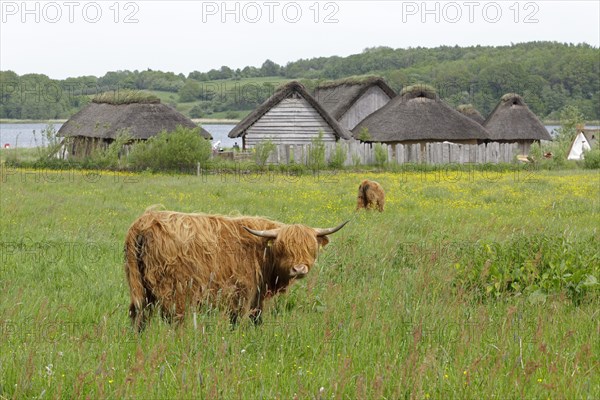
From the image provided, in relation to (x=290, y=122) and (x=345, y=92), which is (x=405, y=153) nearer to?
(x=290, y=122)

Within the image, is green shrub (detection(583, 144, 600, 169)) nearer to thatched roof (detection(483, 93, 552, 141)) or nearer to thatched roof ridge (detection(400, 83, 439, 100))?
thatched roof ridge (detection(400, 83, 439, 100))

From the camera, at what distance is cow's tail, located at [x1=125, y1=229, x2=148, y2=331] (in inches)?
221

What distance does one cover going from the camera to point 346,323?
567 centimetres

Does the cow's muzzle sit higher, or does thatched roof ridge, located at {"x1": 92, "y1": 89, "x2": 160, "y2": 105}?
thatched roof ridge, located at {"x1": 92, "y1": 89, "x2": 160, "y2": 105}

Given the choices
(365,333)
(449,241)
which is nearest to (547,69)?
(449,241)

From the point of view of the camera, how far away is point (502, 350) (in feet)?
15.6

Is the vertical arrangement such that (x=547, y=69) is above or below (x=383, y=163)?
above

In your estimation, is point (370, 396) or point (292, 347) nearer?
point (370, 396)

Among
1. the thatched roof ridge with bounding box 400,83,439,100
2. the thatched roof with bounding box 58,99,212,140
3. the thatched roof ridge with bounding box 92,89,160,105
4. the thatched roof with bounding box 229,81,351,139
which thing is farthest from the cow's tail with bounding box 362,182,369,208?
the thatched roof ridge with bounding box 400,83,439,100

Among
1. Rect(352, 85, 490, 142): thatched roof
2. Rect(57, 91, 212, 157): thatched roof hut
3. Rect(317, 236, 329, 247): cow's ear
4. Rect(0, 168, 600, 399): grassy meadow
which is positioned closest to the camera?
Rect(0, 168, 600, 399): grassy meadow

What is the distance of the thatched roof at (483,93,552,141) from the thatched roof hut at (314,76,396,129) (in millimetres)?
9214

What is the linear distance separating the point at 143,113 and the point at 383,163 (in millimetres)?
15019

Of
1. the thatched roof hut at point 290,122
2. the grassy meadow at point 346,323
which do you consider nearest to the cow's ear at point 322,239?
the grassy meadow at point 346,323

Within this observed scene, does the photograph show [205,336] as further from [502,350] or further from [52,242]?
[52,242]
